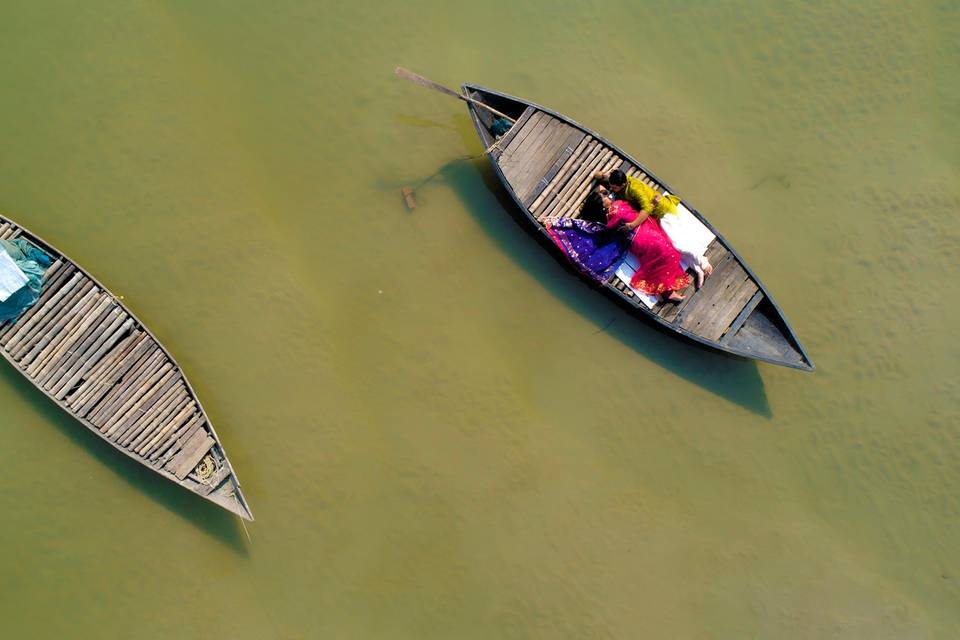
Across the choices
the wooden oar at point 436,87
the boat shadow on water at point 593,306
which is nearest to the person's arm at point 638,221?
the boat shadow on water at point 593,306

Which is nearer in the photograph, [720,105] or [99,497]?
[99,497]

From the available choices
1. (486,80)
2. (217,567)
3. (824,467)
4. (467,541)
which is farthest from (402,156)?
(824,467)

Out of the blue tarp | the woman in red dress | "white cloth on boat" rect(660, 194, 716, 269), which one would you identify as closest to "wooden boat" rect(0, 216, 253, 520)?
the blue tarp

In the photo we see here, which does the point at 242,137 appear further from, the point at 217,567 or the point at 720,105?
the point at 720,105

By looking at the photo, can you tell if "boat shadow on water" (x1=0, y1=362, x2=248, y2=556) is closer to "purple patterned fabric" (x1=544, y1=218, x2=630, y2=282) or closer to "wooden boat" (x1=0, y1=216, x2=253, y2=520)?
"wooden boat" (x1=0, y1=216, x2=253, y2=520)

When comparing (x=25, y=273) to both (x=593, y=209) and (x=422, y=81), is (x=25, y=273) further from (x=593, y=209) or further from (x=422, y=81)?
(x=593, y=209)

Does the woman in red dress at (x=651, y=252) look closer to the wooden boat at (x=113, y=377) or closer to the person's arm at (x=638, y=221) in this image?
the person's arm at (x=638, y=221)
